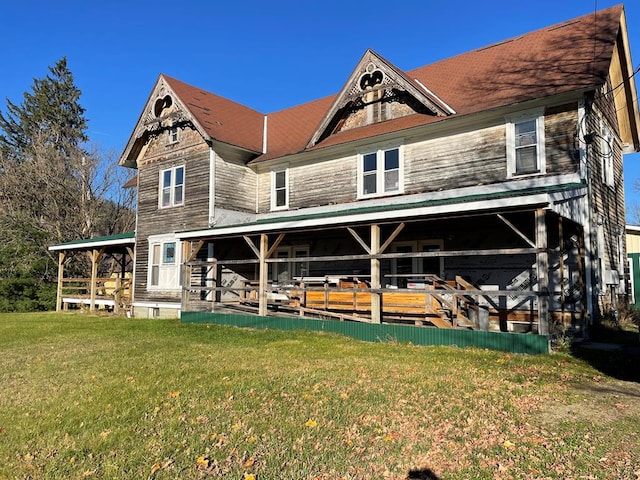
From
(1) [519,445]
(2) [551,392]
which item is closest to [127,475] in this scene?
(1) [519,445]

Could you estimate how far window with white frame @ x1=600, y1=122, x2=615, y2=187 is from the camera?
14.1 metres

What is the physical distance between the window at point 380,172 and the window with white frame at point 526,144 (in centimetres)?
337

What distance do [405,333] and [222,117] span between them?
12.6 meters

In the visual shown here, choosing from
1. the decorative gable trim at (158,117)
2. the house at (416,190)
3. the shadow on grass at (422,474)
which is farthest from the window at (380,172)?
the shadow on grass at (422,474)

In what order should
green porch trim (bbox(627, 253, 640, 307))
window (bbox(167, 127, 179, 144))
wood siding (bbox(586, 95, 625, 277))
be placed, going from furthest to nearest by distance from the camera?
1. green porch trim (bbox(627, 253, 640, 307))
2. window (bbox(167, 127, 179, 144))
3. wood siding (bbox(586, 95, 625, 277))

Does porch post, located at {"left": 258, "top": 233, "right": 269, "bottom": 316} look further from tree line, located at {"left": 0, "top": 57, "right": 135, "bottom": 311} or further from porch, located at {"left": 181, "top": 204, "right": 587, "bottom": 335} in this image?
tree line, located at {"left": 0, "top": 57, "right": 135, "bottom": 311}

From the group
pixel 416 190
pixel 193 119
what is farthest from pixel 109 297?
pixel 416 190

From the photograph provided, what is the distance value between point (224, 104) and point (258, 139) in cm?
269

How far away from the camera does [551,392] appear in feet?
21.0

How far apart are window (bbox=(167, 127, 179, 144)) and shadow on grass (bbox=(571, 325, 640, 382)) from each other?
51.7 feet

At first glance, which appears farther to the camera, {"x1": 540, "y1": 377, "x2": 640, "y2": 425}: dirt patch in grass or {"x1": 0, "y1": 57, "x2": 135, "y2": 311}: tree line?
{"x1": 0, "y1": 57, "x2": 135, "y2": 311}: tree line

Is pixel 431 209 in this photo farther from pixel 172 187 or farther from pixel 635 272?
pixel 635 272

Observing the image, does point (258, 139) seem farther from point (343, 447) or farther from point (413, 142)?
point (343, 447)

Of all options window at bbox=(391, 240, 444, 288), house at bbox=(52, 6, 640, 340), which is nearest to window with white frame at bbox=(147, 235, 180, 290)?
house at bbox=(52, 6, 640, 340)
